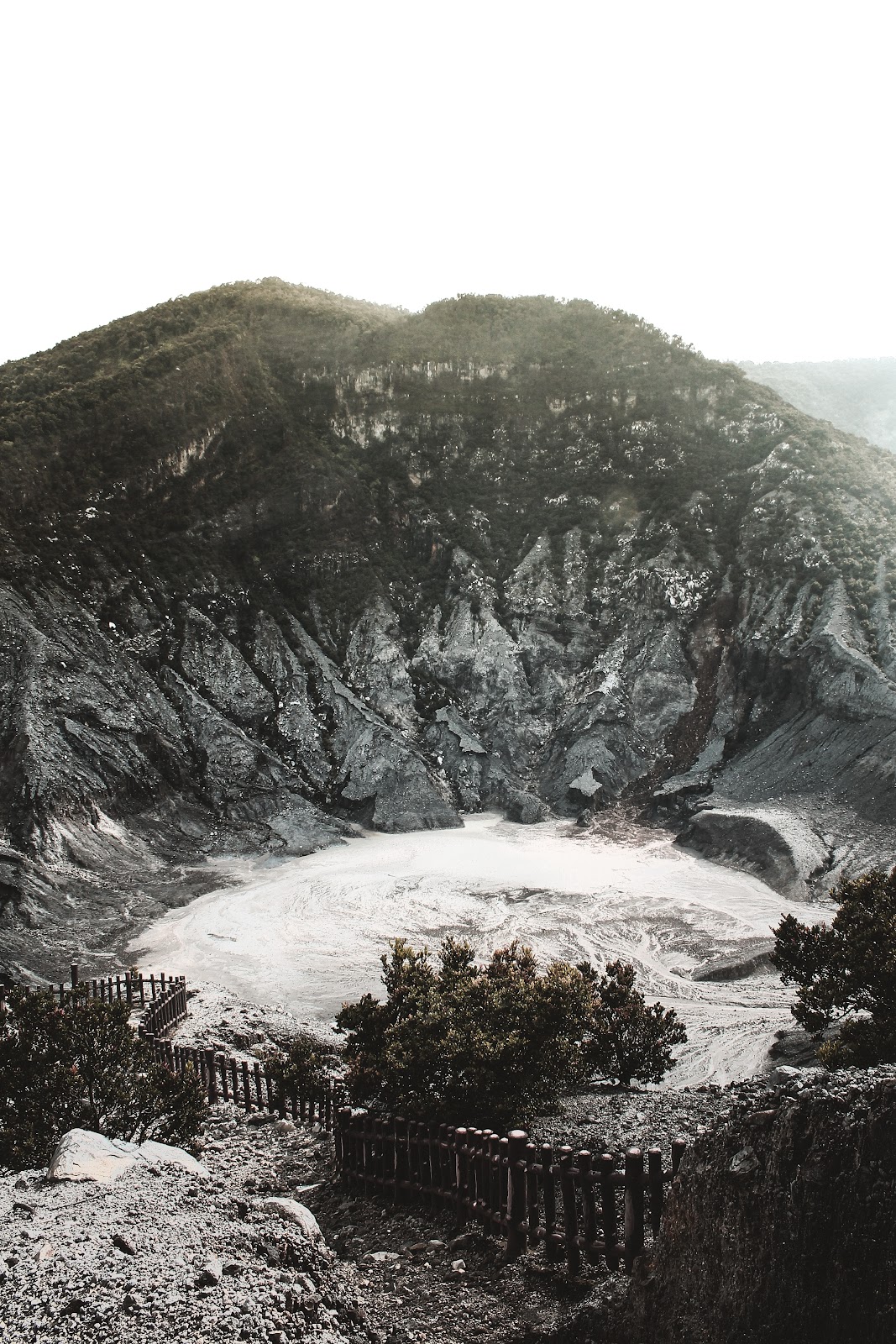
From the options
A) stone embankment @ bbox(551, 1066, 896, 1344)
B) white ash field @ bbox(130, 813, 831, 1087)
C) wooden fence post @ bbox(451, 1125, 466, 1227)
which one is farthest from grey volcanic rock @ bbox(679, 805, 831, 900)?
stone embankment @ bbox(551, 1066, 896, 1344)

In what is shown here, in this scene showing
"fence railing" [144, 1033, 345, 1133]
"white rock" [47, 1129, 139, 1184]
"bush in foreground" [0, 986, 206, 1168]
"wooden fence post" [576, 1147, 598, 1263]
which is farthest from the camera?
"fence railing" [144, 1033, 345, 1133]

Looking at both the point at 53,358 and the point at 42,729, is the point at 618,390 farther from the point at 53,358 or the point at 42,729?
the point at 42,729

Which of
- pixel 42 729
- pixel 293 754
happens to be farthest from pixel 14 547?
pixel 293 754

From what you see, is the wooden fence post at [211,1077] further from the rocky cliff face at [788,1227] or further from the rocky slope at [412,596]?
the rocky slope at [412,596]

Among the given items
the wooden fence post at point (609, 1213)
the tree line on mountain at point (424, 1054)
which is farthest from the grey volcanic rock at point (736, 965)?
the wooden fence post at point (609, 1213)

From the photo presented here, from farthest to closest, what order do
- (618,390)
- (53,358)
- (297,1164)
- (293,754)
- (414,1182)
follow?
(618,390), (53,358), (293,754), (297,1164), (414,1182)

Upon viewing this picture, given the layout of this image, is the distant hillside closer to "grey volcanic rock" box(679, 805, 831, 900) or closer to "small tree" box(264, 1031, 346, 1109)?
"grey volcanic rock" box(679, 805, 831, 900)
